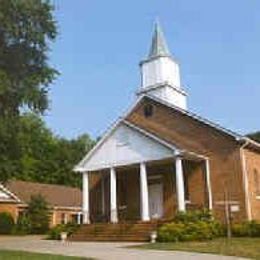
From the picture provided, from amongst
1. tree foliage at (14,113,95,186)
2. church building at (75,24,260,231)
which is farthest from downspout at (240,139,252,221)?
tree foliage at (14,113,95,186)

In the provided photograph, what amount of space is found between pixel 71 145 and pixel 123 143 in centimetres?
4727

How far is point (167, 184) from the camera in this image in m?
30.2

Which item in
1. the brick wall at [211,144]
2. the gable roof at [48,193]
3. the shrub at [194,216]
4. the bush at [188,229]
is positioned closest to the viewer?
the bush at [188,229]

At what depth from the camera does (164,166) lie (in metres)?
30.7

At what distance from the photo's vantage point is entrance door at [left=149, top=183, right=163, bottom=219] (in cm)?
3033

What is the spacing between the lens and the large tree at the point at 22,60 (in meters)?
21.1

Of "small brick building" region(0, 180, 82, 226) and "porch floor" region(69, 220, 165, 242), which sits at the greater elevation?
"small brick building" region(0, 180, 82, 226)

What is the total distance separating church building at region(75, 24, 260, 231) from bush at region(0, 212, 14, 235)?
1001 centimetres

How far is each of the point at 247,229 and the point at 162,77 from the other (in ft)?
44.0

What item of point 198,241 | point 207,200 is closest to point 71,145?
point 207,200

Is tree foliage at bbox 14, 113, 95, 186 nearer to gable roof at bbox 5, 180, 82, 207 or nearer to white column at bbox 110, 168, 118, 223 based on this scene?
gable roof at bbox 5, 180, 82, 207

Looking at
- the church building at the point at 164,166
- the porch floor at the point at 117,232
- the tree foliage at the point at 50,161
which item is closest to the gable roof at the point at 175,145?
the church building at the point at 164,166

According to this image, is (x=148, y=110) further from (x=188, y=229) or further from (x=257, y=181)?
(x=188, y=229)

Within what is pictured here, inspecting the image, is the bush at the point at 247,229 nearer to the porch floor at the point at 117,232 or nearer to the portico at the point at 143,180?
the portico at the point at 143,180
